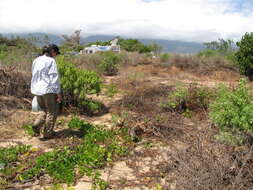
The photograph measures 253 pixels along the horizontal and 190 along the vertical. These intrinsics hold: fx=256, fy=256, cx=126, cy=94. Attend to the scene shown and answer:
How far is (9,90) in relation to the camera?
6625 mm

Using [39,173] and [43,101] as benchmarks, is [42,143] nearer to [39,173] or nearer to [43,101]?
[43,101]

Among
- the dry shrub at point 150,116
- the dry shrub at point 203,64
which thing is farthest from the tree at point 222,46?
the dry shrub at point 150,116

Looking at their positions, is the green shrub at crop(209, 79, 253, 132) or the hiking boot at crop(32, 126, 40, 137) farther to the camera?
the hiking boot at crop(32, 126, 40, 137)

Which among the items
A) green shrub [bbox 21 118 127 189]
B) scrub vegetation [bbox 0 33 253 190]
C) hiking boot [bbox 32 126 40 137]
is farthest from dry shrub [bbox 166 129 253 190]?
hiking boot [bbox 32 126 40 137]

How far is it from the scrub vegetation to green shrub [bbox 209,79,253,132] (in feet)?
0.04

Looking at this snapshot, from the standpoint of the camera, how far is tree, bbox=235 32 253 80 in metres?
12.3

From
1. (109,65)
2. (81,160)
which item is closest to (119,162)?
(81,160)

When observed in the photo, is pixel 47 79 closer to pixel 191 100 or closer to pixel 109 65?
pixel 191 100

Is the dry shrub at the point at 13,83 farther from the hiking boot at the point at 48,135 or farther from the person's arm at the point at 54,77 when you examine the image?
the person's arm at the point at 54,77

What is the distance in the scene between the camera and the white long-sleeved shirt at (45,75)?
4.20 meters

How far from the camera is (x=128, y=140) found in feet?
15.1

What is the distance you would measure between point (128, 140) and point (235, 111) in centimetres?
191

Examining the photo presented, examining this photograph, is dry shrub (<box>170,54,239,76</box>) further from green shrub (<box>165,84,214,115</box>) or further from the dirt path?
the dirt path

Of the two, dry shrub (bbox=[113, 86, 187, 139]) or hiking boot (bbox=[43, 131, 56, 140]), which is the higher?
dry shrub (bbox=[113, 86, 187, 139])
